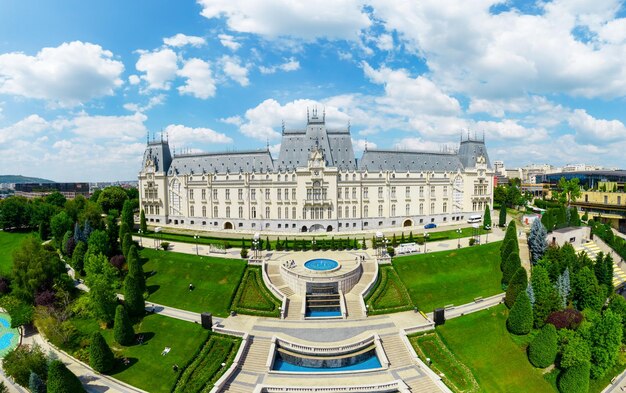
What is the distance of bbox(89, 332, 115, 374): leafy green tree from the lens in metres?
32.7

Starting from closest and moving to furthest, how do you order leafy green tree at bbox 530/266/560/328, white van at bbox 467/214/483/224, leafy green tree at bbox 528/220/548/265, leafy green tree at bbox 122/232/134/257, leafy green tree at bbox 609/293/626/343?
leafy green tree at bbox 609/293/626/343 < leafy green tree at bbox 530/266/560/328 < leafy green tree at bbox 122/232/134/257 < leafy green tree at bbox 528/220/548/265 < white van at bbox 467/214/483/224

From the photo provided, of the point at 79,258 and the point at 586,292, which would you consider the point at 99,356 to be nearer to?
the point at 79,258

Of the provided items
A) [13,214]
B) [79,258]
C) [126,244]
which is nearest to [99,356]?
[126,244]

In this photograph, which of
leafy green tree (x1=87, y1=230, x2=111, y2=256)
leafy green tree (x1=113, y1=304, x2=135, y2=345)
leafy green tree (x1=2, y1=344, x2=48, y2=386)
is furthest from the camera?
leafy green tree (x1=87, y1=230, x2=111, y2=256)

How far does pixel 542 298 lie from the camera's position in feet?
135

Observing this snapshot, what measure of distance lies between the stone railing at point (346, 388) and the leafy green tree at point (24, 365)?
2097cm

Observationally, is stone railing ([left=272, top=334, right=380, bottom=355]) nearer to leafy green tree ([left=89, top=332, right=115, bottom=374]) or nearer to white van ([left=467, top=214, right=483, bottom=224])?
leafy green tree ([left=89, top=332, right=115, bottom=374])

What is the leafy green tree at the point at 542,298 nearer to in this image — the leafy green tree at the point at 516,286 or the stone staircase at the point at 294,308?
the leafy green tree at the point at 516,286

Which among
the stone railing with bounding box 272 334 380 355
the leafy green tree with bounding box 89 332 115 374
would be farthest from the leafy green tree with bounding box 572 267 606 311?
the leafy green tree with bounding box 89 332 115 374

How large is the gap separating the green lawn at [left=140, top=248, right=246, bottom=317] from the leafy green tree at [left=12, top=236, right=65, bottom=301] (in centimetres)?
1195

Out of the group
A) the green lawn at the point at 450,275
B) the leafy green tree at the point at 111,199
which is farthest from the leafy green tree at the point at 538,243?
the leafy green tree at the point at 111,199

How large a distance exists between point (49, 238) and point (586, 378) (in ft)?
316

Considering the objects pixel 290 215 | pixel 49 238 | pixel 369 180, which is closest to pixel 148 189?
pixel 49 238

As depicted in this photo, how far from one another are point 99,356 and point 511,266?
52.3m
